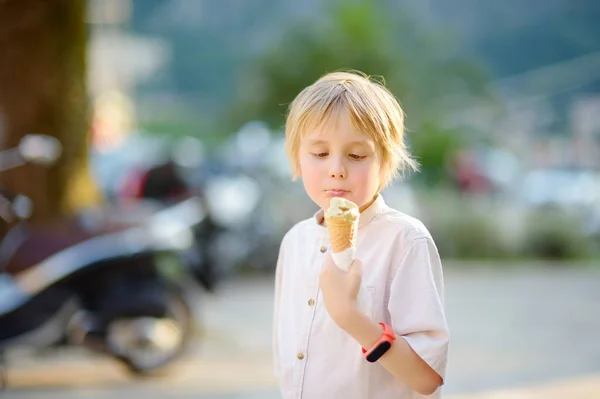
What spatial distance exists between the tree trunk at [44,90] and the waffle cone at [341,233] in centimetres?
552

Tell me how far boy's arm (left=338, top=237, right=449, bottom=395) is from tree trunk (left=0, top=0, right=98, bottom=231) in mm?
5463

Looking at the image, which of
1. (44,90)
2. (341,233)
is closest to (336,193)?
(341,233)

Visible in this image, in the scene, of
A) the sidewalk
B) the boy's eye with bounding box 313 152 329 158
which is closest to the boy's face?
the boy's eye with bounding box 313 152 329 158

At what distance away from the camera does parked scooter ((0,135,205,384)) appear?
5586mm

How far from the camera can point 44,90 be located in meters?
7.25

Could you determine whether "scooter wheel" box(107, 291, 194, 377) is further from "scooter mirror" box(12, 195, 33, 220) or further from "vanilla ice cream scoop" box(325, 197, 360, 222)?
"vanilla ice cream scoop" box(325, 197, 360, 222)

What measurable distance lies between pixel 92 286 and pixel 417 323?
4.12 meters

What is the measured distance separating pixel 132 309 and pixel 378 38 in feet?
53.6

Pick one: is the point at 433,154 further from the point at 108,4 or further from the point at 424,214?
the point at 108,4

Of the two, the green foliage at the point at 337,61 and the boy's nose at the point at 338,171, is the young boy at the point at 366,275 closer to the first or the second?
the boy's nose at the point at 338,171

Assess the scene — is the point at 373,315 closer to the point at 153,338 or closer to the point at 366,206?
the point at 366,206

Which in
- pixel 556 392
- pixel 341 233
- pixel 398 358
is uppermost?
pixel 341 233

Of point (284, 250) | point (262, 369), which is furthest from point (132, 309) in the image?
point (284, 250)

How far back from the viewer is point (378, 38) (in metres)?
21.3
